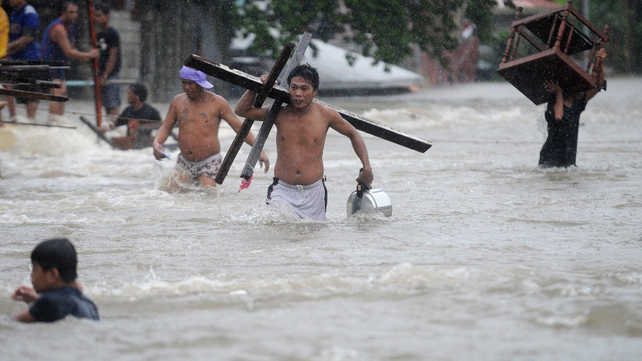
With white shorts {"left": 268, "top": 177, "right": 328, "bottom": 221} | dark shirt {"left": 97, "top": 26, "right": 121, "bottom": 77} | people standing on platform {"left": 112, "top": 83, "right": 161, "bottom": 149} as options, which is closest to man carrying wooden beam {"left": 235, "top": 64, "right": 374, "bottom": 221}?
white shorts {"left": 268, "top": 177, "right": 328, "bottom": 221}

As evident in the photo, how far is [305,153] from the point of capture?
7.13 m

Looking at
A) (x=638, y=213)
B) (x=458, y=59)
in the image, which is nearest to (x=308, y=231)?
(x=638, y=213)

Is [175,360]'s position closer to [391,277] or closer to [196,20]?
[391,277]

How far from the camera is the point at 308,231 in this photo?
273 inches

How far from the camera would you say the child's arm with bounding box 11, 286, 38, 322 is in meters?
4.33

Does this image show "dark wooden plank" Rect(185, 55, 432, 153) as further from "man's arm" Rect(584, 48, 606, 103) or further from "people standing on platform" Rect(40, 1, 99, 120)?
"people standing on platform" Rect(40, 1, 99, 120)

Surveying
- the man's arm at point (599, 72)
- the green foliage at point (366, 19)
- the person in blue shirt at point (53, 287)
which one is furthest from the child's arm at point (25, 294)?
the green foliage at point (366, 19)

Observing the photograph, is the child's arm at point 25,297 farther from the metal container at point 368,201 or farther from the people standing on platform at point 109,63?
the people standing on platform at point 109,63

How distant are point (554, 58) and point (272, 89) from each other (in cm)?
367

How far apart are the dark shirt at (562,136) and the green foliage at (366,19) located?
830 cm

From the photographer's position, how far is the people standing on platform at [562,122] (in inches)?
386

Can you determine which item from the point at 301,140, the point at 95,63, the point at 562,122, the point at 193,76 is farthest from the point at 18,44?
the point at 562,122

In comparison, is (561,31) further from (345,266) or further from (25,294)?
(25,294)

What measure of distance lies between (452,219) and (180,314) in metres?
3.31
